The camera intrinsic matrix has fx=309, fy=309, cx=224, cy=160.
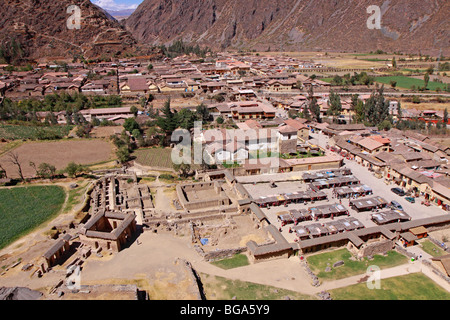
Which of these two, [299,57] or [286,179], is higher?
[299,57]

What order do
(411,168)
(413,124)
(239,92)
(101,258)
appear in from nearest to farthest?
1. (101,258)
2. (411,168)
3. (413,124)
4. (239,92)

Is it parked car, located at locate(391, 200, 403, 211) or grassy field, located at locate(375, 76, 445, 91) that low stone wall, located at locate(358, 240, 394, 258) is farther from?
grassy field, located at locate(375, 76, 445, 91)

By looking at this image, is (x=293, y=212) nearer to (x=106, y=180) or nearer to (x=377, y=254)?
(x=377, y=254)

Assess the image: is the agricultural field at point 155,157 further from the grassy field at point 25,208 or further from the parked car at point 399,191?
the parked car at point 399,191

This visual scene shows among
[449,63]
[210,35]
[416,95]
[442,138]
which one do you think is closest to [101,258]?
[442,138]

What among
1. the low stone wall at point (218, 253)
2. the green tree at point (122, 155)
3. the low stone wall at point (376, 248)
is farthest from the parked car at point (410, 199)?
the green tree at point (122, 155)

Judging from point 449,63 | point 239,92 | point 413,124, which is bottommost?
point 413,124

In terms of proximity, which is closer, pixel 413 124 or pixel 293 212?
pixel 293 212

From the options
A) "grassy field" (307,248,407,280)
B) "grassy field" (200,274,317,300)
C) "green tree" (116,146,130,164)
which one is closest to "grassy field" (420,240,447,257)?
"grassy field" (307,248,407,280)
